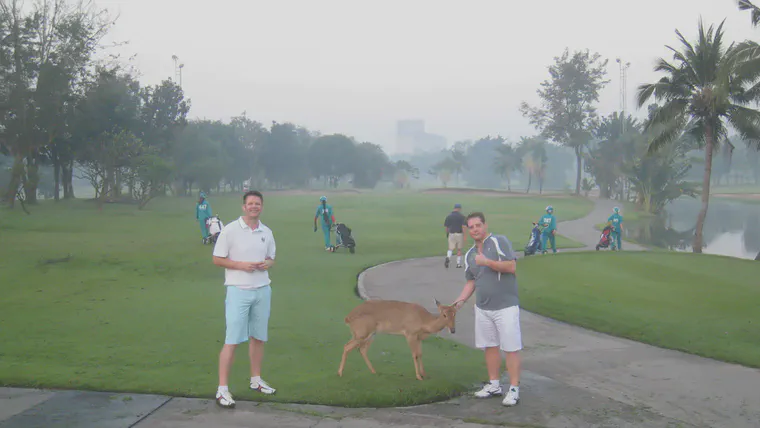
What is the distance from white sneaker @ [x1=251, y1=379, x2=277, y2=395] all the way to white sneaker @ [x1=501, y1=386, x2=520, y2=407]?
2.71 meters

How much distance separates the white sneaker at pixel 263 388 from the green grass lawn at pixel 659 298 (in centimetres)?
710

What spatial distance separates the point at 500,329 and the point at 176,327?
640 cm

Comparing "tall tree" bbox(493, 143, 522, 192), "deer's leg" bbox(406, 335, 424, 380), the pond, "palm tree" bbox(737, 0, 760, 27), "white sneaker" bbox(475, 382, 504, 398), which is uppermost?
"palm tree" bbox(737, 0, 760, 27)

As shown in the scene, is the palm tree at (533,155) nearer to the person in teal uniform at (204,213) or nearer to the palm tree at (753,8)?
the palm tree at (753,8)

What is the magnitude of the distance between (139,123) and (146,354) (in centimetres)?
6195

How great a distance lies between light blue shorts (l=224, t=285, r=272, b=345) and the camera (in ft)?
21.7

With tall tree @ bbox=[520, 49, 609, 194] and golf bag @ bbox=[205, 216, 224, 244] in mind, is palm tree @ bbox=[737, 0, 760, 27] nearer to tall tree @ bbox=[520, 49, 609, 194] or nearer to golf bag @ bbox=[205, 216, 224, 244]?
golf bag @ bbox=[205, 216, 224, 244]

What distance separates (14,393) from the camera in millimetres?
6887

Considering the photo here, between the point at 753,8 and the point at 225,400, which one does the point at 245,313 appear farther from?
the point at 753,8

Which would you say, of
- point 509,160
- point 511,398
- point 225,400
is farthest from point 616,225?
point 509,160

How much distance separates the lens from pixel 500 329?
6957 mm

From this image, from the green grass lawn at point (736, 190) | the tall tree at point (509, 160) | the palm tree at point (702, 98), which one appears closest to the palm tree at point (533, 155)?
the tall tree at point (509, 160)

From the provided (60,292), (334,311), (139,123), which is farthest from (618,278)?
(139,123)

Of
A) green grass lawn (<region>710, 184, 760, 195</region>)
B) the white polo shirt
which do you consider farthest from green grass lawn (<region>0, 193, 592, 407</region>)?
green grass lawn (<region>710, 184, 760, 195</region>)
